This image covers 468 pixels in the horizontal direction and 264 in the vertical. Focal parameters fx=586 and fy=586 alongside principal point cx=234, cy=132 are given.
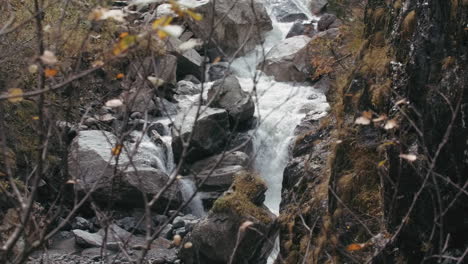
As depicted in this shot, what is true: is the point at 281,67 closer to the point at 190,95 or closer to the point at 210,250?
the point at 190,95

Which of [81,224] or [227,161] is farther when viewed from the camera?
[227,161]

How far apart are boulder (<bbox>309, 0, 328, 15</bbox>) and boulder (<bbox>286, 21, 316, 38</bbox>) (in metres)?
1.61

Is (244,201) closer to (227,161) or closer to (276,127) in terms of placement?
(227,161)

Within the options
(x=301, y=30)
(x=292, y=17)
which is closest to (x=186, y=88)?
(x=301, y=30)

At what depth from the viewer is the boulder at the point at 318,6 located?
19794mm

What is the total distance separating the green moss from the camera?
787cm

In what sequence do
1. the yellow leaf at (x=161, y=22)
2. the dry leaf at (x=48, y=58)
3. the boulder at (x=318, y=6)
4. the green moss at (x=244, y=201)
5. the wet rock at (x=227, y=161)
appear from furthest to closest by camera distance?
the boulder at (x=318, y=6) < the wet rock at (x=227, y=161) < the green moss at (x=244, y=201) < the dry leaf at (x=48, y=58) < the yellow leaf at (x=161, y=22)

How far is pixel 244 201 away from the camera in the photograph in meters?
8.03

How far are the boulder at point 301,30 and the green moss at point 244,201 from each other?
33.3 ft

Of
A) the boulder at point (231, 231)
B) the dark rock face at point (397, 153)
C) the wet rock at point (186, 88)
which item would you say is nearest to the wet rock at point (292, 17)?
the wet rock at point (186, 88)

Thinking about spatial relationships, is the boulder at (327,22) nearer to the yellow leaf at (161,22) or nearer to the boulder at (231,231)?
the boulder at (231,231)

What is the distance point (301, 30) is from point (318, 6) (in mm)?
2289

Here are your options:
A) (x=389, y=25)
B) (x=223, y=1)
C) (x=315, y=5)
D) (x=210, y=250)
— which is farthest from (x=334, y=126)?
(x=315, y=5)

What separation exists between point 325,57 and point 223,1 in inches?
254
